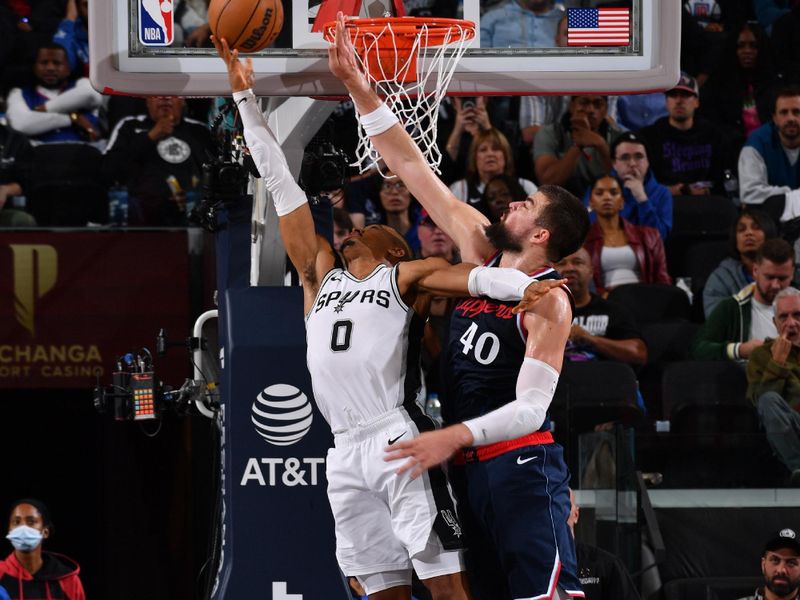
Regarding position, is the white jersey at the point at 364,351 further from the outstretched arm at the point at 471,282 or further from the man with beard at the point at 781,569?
the man with beard at the point at 781,569

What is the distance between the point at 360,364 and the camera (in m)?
5.57

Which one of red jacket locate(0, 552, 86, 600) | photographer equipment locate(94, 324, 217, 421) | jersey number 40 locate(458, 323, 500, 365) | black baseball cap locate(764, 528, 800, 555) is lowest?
red jacket locate(0, 552, 86, 600)

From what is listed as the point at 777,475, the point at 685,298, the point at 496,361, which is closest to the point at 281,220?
the point at 496,361

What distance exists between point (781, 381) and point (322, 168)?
148 inches

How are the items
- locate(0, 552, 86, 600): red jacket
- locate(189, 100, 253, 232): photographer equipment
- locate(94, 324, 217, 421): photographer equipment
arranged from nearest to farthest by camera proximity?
1. locate(189, 100, 253, 232): photographer equipment
2. locate(94, 324, 217, 421): photographer equipment
3. locate(0, 552, 86, 600): red jacket

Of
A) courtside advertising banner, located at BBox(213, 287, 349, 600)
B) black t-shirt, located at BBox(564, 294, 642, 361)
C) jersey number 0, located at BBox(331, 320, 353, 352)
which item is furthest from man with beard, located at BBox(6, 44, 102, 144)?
jersey number 0, located at BBox(331, 320, 353, 352)

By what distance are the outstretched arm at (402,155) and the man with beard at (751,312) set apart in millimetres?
3896

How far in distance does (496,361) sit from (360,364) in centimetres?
57

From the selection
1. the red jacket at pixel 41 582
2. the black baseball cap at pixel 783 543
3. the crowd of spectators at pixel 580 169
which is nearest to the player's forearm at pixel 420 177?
the crowd of spectators at pixel 580 169

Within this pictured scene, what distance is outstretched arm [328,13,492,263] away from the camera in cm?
567

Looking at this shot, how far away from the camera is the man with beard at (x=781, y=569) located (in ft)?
25.5

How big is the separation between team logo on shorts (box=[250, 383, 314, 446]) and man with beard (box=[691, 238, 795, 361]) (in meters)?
3.86

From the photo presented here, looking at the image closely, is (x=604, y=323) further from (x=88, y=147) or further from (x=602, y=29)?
(x=88, y=147)

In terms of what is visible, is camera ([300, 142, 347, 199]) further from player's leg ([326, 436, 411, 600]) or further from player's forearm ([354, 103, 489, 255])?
player's leg ([326, 436, 411, 600])
